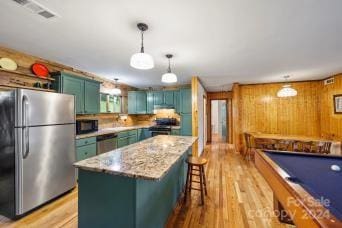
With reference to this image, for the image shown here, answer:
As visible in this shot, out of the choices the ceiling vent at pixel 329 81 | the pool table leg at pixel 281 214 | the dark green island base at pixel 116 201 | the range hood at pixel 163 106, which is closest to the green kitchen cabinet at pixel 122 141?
the range hood at pixel 163 106

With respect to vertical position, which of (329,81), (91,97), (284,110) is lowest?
(284,110)

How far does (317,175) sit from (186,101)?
404 centimetres

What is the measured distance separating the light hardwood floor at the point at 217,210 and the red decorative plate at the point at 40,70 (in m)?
2.23

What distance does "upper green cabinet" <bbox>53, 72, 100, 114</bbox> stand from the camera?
332cm

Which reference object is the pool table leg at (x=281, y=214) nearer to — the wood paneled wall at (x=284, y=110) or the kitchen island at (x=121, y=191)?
the kitchen island at (x=121, y=191)

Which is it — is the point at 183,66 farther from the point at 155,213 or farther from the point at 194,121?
the point at 155,213

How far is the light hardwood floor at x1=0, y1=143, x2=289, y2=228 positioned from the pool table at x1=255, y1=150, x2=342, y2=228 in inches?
13.5

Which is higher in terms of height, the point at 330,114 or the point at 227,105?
the point at 227,105

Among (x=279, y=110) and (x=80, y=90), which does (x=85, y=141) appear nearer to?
(x=80, y=90)

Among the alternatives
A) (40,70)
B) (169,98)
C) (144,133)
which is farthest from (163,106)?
(40,70)

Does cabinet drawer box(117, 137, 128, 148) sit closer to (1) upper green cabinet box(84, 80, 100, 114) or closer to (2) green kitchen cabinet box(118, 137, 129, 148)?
(2) green kitchen cabinet box(118, 137, 129, 148)

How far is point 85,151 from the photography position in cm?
338

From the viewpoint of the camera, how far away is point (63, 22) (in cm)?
201

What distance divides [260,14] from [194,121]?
313 centimetres
